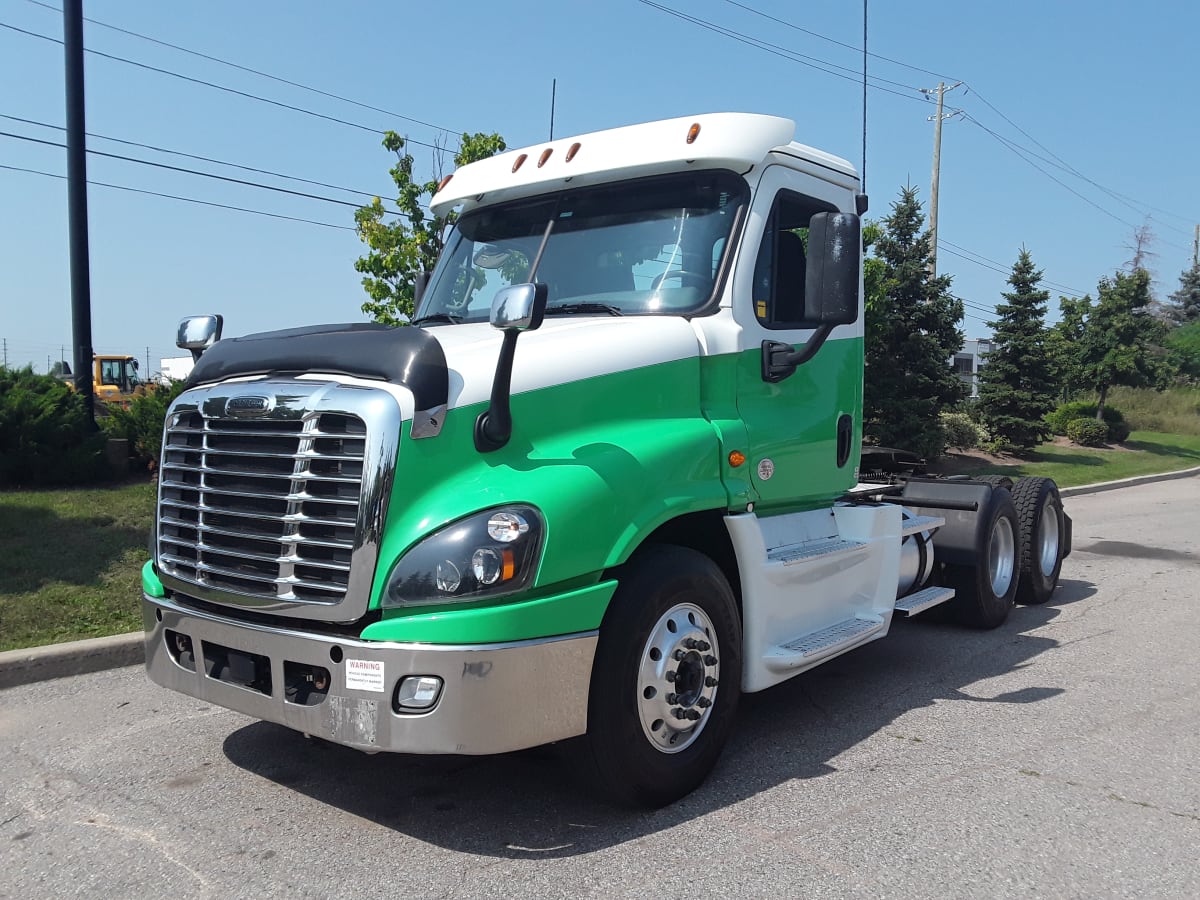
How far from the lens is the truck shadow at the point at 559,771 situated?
12.5 feet

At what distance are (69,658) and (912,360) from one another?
1639 centimetres

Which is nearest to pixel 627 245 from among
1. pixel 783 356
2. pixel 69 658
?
pixel 783 356

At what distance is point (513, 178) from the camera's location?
204 inches

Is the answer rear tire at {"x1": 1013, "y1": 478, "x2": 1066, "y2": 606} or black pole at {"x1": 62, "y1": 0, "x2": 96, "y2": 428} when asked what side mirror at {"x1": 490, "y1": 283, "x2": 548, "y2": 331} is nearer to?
rear tire at {"x1": 1013, "y1": 478, "x2": 1066, "y2": 606}

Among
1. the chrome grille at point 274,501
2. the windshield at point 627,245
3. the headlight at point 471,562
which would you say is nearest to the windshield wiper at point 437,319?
the windshield at point 627,245

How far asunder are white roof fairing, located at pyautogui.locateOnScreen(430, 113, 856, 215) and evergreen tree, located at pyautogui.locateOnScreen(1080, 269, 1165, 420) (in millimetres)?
29230

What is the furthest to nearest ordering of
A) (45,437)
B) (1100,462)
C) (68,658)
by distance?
1. (1100,462)
2. (45,437)
3. (68,658)

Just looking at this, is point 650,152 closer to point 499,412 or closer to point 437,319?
point 437,319

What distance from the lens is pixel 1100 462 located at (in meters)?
24.9

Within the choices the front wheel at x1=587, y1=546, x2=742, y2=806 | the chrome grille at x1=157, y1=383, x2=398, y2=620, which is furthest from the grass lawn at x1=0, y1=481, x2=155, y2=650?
the front wheel at x1=587, y1=546, x2=742, y2=806

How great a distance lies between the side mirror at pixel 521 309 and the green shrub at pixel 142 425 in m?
8.72

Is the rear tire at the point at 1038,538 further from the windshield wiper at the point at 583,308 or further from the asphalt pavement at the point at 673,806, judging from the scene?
the windshield wiper at the point at 583,308

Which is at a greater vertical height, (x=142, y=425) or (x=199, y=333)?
(x=199, y=333)

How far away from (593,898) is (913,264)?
1832cm
